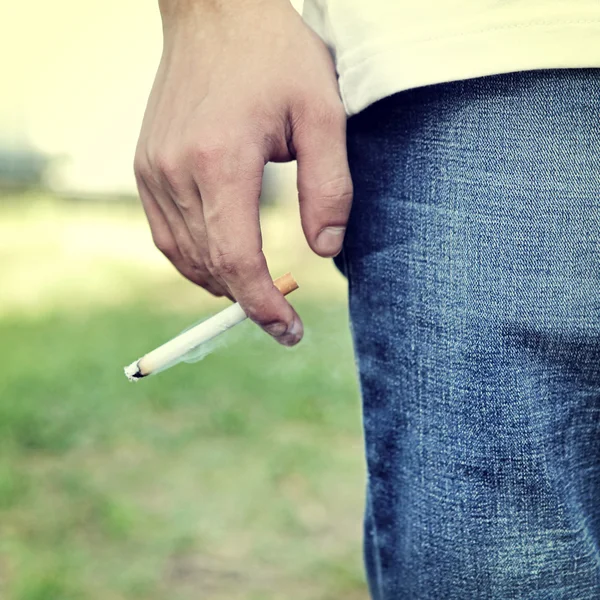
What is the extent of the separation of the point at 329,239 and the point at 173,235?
0.16 metres

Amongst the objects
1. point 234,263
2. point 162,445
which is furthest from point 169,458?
point 234,263

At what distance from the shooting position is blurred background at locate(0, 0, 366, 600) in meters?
2.12

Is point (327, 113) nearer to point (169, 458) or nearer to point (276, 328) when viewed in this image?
point (276, 328)

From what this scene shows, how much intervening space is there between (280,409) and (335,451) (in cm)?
37

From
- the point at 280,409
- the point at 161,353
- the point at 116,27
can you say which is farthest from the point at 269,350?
the point at 116,27

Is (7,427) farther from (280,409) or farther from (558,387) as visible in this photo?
(558,387)

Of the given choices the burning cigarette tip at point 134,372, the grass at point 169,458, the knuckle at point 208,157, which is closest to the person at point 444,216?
the knuckle at point 208,157

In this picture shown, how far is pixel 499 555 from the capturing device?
71cm

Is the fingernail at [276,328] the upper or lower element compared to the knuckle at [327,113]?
lower

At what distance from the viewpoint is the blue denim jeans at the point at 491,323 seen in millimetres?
662

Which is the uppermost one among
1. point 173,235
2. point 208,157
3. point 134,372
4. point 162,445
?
point 208,157

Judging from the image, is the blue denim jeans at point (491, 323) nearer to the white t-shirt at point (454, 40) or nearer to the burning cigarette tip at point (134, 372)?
the white t-shirt at point (454, 40)

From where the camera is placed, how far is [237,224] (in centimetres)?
70

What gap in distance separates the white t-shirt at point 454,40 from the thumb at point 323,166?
0.03 metres
